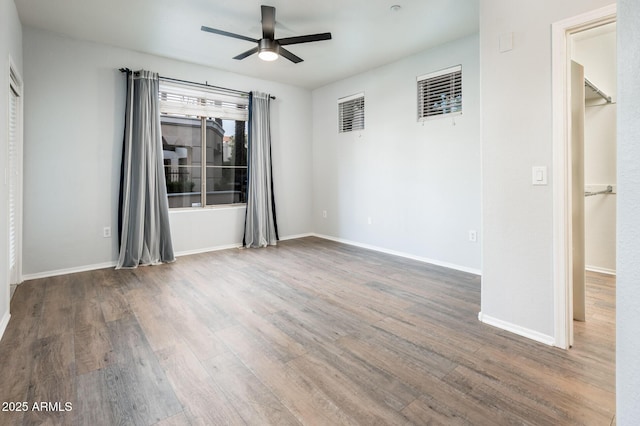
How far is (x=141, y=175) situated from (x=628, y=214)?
15.5ft

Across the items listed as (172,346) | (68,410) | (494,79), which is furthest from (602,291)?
(68,410)

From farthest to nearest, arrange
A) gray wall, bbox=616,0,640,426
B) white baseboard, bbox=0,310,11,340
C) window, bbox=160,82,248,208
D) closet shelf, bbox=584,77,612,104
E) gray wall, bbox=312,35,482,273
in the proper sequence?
window, bbox=160,82,248,208 < gray wall, bbox=312,35,482,273 < closet shelf, bbox=584,77,612,104 < white baseboard, bbox=0,310,11,340 < gray wall, bbox=616,0,640,426

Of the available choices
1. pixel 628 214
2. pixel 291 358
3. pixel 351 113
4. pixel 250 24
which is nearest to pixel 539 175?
pixel 628 214

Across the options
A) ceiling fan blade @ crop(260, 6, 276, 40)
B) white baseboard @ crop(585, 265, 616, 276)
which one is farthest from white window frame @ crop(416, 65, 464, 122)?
white baseboard @ crop(585, 265, 616, 276)

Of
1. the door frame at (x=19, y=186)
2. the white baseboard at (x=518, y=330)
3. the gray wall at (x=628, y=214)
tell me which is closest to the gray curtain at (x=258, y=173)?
the door frame at (x=19, y=186)

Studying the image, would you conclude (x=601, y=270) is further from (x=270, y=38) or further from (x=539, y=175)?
(x=270, y=38)

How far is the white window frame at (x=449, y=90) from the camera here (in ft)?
13.2

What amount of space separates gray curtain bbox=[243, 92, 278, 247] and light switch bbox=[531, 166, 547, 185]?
4074 mm

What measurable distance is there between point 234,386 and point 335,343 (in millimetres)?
751

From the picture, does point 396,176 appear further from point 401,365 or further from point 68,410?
point 68,410

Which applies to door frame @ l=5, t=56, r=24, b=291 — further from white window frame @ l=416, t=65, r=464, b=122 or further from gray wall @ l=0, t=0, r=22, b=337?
white window frame @ l=416, t=65, r=464, b=122

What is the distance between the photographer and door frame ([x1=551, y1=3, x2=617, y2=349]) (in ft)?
7.04

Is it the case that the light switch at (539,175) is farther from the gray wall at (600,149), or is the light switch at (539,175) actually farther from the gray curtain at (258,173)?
the gray curtain at (258,173)

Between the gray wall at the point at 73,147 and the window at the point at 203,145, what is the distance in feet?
1.01
